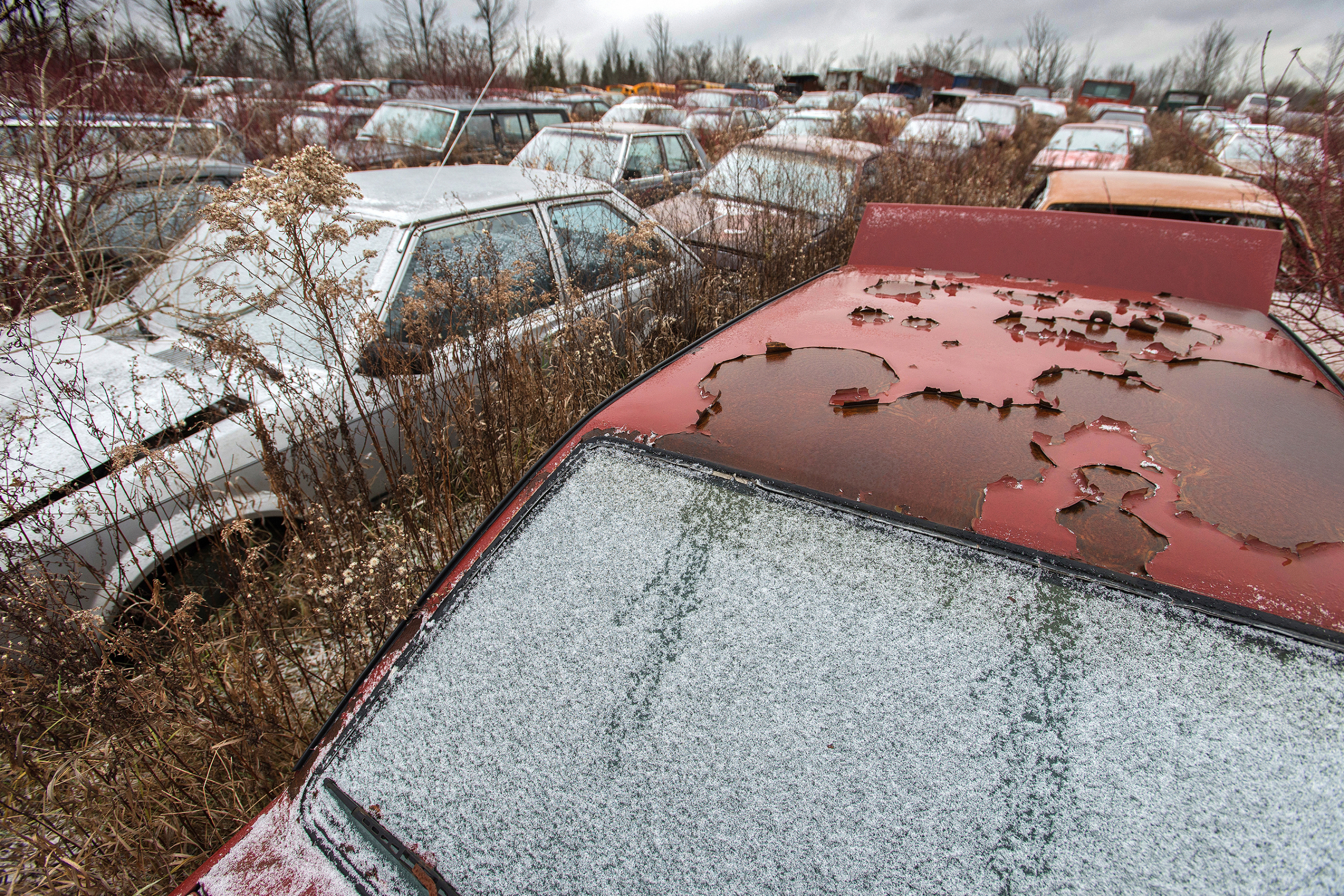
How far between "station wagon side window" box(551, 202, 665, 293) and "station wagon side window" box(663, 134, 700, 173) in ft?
12.4

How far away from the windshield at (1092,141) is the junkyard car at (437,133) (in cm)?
828

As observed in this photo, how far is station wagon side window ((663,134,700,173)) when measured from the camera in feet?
24.6

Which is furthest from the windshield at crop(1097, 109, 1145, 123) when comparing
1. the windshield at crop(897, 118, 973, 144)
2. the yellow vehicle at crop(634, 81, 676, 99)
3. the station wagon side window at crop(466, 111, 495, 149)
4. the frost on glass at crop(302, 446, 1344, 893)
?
the frost on glass at crop(302, 446, 1344, 893)

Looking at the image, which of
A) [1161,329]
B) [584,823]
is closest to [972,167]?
[1161,329]

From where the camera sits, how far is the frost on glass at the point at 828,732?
704mm

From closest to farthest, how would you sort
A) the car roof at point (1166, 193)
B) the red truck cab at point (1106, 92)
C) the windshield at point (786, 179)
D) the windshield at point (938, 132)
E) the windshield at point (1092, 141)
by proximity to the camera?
the car roof at point (1166, 193), the windshield at point (786, 179), the windshield at point (938, 132), the windshield at point (1092, 141), the red truck cab at point (1106, 92)

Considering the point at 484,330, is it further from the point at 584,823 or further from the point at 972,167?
the point at 972,167

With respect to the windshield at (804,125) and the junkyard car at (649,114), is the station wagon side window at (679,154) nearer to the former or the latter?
the windshield at (804,125)

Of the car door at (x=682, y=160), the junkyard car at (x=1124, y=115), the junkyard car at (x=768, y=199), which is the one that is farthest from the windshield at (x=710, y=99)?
the junkyard car at (x=1124, y=115)

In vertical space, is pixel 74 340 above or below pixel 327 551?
above

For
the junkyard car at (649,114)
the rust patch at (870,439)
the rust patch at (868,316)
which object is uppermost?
the junkyard car at (649,114)

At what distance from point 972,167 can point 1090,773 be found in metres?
10.1

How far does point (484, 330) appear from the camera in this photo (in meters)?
2.70

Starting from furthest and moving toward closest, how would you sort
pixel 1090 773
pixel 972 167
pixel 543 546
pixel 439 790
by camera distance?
pixel 972 167 < pixel 543 546 < pixel 439 790 < pixel 1090 773
